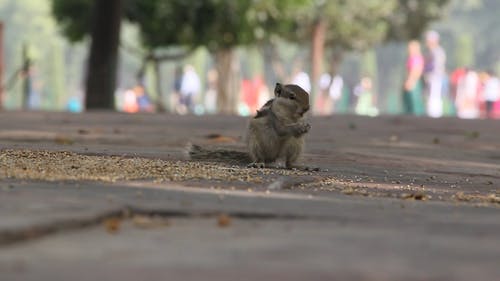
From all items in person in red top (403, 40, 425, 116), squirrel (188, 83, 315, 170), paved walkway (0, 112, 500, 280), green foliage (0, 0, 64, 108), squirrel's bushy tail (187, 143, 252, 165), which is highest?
green foliage (0, 0, 64, 108)

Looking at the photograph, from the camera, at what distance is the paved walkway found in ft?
12.6

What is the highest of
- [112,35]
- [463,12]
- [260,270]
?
[463,12]

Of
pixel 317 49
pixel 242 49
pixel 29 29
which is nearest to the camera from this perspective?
pixel 317 49

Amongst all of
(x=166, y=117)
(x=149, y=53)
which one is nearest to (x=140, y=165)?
(x=166, y=117)

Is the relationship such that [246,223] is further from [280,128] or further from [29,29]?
[29,29]

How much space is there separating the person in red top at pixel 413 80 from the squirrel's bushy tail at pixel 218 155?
18.1 m

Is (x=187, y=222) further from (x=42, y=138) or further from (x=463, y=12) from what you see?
(x=463, y=12)

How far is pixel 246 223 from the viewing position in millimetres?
4984

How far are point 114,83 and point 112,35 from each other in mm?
1211

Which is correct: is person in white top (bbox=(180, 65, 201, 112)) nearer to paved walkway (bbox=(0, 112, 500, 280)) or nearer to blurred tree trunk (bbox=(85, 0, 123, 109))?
blurred tree trunk (bbox=(85, 0, 123, 109))

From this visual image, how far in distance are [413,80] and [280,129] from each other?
18.8 meters

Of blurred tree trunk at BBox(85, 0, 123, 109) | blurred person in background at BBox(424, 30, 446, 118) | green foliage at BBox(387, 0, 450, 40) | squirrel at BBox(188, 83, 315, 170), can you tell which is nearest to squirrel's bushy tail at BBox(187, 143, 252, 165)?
squirrel at BBox(188, 83, 315, 170)

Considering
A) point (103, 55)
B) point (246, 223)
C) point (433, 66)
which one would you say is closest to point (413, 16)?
point (433, 66)

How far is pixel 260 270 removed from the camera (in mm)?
3811
